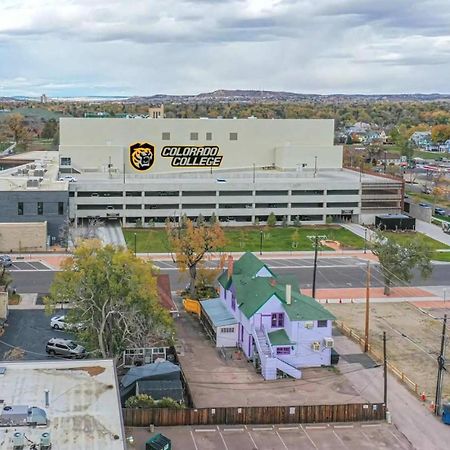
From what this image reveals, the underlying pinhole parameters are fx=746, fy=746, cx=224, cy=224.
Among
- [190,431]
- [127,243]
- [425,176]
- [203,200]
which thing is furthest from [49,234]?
[425,176]

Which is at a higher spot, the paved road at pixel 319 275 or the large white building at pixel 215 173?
the large white building at pixel 215 173

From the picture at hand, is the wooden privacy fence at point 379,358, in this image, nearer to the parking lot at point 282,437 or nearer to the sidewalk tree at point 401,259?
the parking lot at point 282,437

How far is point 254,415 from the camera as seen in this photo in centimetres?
3469

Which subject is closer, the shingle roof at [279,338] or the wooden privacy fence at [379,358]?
the wooden privacy fence at [379,358]

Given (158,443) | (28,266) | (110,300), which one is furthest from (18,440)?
(28,266)

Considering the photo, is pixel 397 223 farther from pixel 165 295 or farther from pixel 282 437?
pixel 282 437

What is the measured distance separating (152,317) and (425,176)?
11924cm

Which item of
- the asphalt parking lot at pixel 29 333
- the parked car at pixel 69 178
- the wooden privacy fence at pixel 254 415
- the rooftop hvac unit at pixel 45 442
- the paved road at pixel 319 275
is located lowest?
the paved road at pixel 319 275

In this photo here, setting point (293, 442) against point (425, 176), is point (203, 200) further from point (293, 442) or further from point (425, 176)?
point (425, 176)

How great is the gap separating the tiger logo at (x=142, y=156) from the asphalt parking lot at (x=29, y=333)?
53610mm

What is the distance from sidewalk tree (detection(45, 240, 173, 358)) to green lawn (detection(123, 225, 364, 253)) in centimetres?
3466

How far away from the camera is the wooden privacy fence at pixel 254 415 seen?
33.9m

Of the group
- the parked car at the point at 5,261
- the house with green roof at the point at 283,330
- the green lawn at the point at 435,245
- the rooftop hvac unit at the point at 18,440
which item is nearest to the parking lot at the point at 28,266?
the parked car at the point at 5,261

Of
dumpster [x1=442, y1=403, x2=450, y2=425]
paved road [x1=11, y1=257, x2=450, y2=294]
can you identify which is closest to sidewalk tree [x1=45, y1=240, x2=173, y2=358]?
dumpster [x1=442, y1=403, x2=450, y2=425]
